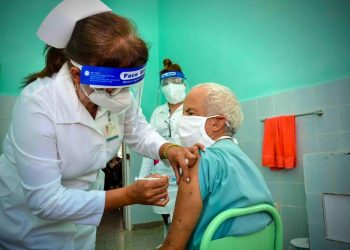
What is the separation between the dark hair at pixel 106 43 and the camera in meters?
0.84

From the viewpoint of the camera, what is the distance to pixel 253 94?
2.56 meters

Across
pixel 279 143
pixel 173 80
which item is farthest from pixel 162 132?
pixel 279 143


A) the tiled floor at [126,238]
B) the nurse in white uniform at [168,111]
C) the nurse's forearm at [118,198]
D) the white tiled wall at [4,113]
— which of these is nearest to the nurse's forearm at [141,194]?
the nurse's forearm at [118,198]

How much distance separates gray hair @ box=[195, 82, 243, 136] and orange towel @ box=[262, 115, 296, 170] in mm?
995

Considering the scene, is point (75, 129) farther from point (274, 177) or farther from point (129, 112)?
point (274, 177)

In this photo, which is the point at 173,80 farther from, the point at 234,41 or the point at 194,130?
the point at 194,130

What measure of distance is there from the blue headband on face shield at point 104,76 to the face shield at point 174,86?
1.84 meters

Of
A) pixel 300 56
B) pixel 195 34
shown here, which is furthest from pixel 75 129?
pixel 195 34

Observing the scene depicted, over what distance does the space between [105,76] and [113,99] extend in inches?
4.7

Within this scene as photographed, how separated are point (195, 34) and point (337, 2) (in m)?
1.72

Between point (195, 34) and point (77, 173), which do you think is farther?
point (195, 34)

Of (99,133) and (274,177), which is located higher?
(99,133)

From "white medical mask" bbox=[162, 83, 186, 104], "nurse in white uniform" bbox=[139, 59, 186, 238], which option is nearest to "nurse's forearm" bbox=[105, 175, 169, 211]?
"nurse in white uniform" bbox=[139, 59, 186, 238]

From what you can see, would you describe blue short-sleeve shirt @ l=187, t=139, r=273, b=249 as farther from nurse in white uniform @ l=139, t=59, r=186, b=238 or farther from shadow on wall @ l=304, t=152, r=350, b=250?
nurse in white uniform @ l=139, t=59, r=186, b=238
